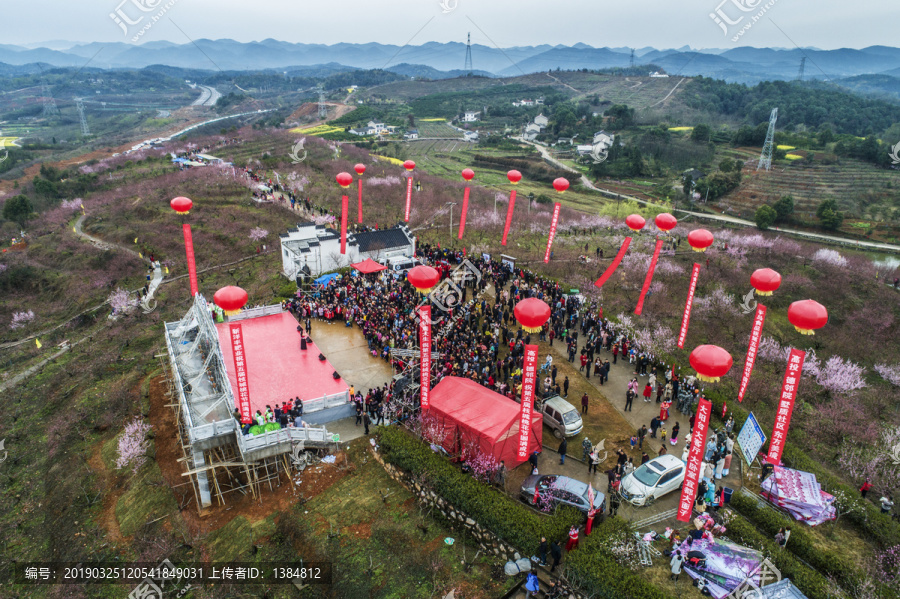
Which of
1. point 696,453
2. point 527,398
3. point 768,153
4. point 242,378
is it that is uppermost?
point 768,153

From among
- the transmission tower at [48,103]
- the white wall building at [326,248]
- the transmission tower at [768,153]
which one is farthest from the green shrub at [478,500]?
the transmission tower at [48,103]

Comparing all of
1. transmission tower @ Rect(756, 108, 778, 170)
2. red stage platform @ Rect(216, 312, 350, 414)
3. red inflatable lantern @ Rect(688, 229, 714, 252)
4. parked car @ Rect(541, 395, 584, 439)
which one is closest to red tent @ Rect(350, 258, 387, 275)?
red stage platform @ Rect(216, 312, 350, 414)

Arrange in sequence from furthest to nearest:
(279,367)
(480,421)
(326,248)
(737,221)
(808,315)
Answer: (737,221) < (326,248) < (279,367) < (480,421) < (808,315)

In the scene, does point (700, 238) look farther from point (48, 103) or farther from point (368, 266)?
point (48, 103)

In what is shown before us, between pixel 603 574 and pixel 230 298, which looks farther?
pixel 230 298

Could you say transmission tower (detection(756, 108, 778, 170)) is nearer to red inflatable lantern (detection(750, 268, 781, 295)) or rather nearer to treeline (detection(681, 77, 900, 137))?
treeline (detection(681, 77, 900, 137))

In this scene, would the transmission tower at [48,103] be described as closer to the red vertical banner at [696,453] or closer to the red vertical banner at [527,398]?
the red vertical banner at [527,398]

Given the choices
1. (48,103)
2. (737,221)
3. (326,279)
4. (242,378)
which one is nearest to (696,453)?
(242,378)

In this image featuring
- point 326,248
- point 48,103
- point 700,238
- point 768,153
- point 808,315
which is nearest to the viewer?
point 808,315

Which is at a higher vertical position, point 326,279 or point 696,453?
point 696,453

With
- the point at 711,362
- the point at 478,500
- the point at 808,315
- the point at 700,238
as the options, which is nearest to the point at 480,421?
the point at 478,500
